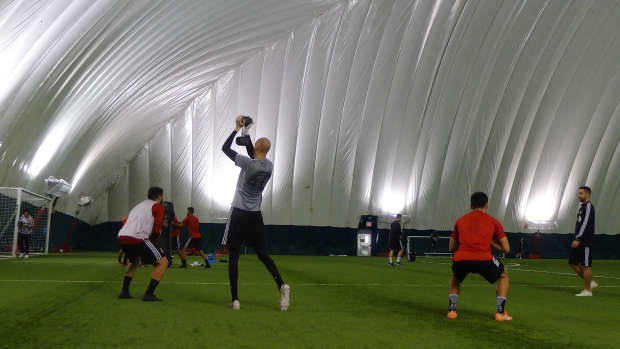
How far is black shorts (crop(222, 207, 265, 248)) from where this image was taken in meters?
7.44

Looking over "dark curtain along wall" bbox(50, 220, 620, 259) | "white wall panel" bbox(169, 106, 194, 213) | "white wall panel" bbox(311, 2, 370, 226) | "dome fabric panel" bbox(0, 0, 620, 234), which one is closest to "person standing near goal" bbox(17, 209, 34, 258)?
"dome fabric panel" bbox(0, 0, 620, 234)

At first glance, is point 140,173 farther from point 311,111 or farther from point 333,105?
point 333,105

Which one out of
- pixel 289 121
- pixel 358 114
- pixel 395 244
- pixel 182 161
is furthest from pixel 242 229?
pixel 182 161

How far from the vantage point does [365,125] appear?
30.9 metres

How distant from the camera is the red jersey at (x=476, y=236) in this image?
701 centimetres

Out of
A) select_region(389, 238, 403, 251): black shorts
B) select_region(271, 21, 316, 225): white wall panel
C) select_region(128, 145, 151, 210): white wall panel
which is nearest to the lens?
A: select_region(389, 238, 403, 251): black shorts

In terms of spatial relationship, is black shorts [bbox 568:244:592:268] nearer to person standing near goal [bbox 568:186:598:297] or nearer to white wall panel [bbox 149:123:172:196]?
person standing near goal [bbox 568:186:598:297]

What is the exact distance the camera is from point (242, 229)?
746cm

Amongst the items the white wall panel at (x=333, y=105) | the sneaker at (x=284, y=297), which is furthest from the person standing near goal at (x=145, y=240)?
the white wall panel at (x=333, y=105)

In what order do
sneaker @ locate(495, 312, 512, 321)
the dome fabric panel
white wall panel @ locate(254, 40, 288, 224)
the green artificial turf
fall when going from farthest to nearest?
white wall panel @ locate(254, 40, 288, 224), the dome fabric panel, sneaker @ locate(495, 312, 512, 321), the green artificial turf

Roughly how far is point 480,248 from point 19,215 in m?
18.5

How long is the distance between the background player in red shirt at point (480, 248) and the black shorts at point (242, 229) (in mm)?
2185

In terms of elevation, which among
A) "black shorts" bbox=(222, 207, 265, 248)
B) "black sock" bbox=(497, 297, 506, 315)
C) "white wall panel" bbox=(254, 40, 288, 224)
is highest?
"white wall panel" bbox=(254, 40, 288, 224)

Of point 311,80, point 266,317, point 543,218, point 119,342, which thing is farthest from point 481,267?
point 543,218
